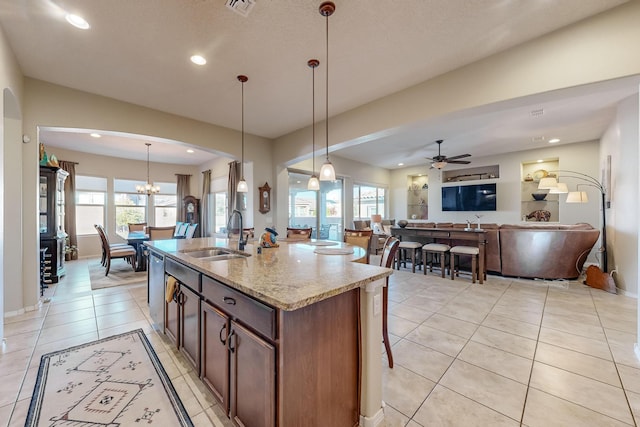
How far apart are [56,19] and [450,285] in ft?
18.9

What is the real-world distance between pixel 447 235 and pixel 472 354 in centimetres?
305

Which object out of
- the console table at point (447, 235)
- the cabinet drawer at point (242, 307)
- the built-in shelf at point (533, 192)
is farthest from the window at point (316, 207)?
the cabinet drawer at point (242, 307)

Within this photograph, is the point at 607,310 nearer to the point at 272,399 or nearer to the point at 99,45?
the point at 272,399

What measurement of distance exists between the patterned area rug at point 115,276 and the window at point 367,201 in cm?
588

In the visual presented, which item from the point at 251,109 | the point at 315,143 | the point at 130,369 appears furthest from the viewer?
the point at 315,143

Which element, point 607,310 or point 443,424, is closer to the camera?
point 443,424

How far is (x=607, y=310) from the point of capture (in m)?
3.12

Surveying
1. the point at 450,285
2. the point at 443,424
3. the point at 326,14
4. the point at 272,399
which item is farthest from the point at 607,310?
the point at 326,14

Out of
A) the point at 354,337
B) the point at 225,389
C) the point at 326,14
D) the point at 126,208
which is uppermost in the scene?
the point at 326,14

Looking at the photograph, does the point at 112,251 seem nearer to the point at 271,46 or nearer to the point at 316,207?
the point at 316,207

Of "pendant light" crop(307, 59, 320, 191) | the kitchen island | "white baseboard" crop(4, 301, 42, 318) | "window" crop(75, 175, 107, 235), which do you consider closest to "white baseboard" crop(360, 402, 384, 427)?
the kitchen island

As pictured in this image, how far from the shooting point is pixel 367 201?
8.94 meters

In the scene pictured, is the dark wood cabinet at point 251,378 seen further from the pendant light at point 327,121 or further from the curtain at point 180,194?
the curtain at point 180,194

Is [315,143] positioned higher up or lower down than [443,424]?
higher up
